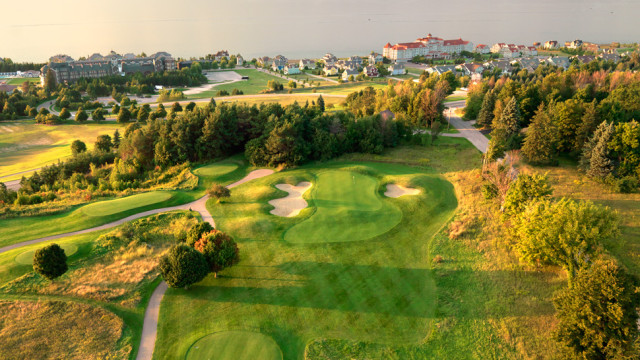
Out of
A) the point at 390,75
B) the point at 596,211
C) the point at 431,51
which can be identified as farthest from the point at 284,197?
the point at 431,51

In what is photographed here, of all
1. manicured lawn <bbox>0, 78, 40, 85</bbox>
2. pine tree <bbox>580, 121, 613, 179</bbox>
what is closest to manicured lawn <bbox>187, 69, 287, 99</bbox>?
manicured lawn <bbox>0, 78, 40, 85</bbox>

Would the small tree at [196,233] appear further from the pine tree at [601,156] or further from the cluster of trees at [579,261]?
the pine tree at [601,156]

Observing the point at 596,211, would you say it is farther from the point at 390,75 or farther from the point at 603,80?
the point at 390,75

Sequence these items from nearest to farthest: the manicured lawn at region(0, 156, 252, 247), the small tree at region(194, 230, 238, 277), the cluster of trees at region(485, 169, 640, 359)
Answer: the cluster of trees at region(485, 169, 640, 359), the small tree at region(194, 230, 238, 277), the manicured lawn at region(0, 156, 252, 247)

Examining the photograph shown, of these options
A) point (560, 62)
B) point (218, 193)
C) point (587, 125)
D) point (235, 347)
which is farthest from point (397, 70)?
point (235, 347)

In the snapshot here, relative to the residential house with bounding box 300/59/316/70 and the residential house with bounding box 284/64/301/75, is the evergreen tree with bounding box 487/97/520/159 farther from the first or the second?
the residential house with bounding box 300/59/316/70

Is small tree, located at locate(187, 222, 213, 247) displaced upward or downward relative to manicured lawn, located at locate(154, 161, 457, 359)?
upward

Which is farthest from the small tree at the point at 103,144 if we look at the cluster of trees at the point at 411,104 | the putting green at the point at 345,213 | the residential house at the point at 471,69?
the residential house at the point at 471,69
